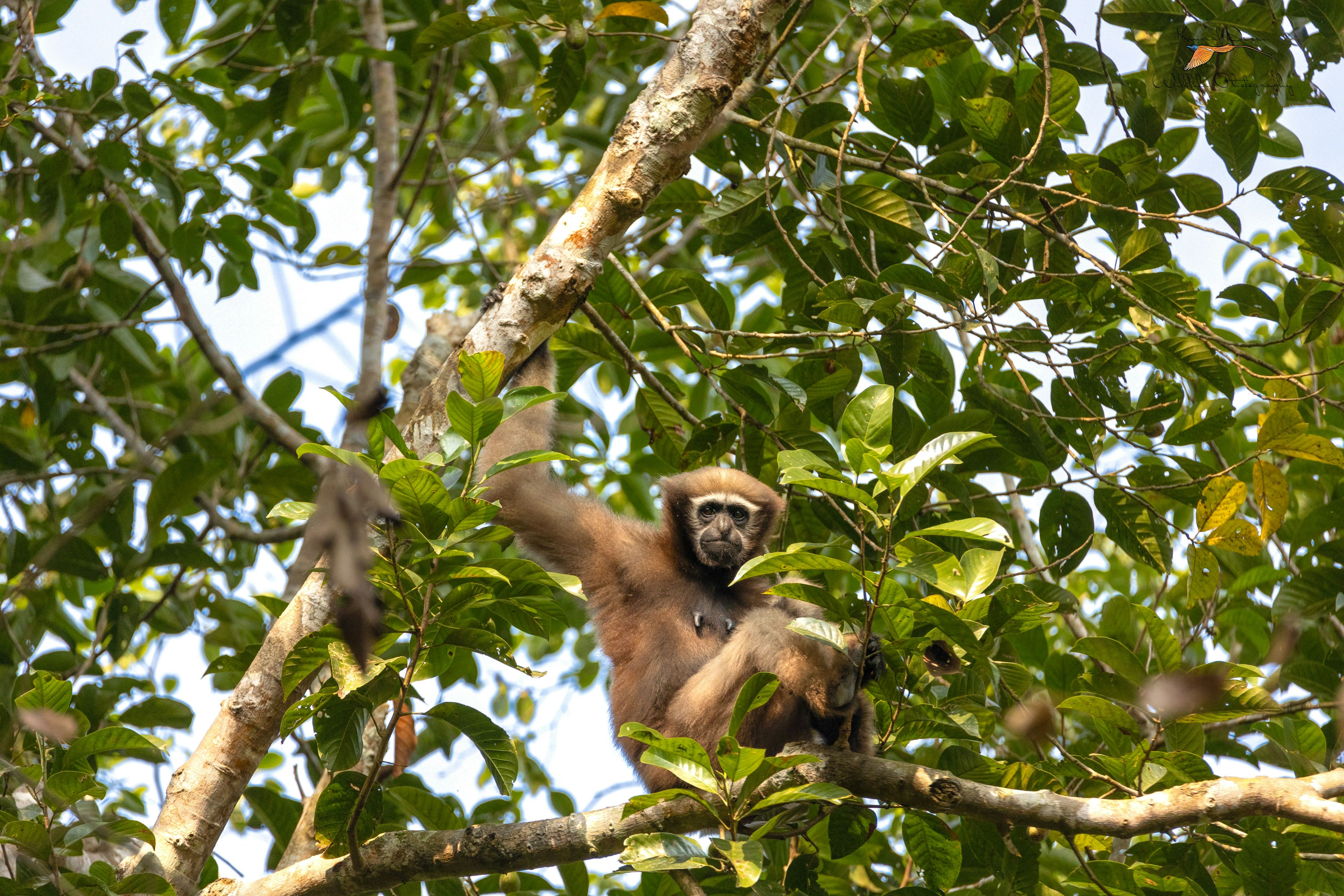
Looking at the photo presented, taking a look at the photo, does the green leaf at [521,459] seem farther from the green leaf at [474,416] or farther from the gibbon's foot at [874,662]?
the gibbon's foot at [874,662]

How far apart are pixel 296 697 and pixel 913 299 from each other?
2.85 meters

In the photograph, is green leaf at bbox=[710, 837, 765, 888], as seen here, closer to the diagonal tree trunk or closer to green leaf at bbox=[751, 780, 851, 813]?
green leaf at bbox=[751, 780, 851, 813]

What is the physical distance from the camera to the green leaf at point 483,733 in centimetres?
372

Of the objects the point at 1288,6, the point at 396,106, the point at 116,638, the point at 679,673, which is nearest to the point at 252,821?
the point at 116,638

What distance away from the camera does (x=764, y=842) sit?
485 cm

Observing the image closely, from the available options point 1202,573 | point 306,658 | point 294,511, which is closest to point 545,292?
point 294,511

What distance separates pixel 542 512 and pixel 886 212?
2271 mm

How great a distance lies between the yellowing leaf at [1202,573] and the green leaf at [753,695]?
7.40 feet

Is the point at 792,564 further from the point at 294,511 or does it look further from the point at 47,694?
the point at 47,694

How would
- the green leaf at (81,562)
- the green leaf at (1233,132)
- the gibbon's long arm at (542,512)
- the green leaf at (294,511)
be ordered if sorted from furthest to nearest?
the green leaf at (81,562) → the gibbon's long arm at (542,512) → the green leaf at (1233,132) → the green leaf at (294,511)

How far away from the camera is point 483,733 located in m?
3.76

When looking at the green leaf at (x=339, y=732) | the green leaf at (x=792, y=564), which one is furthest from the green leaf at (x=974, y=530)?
the green leaf at (x=339, y=732)

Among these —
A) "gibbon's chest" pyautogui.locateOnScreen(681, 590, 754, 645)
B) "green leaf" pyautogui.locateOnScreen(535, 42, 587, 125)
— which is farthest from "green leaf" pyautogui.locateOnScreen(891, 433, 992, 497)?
"green leaf" pyautogui.locateOnScreen(535, 42, 587, 125)

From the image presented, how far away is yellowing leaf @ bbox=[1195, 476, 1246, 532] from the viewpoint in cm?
432
